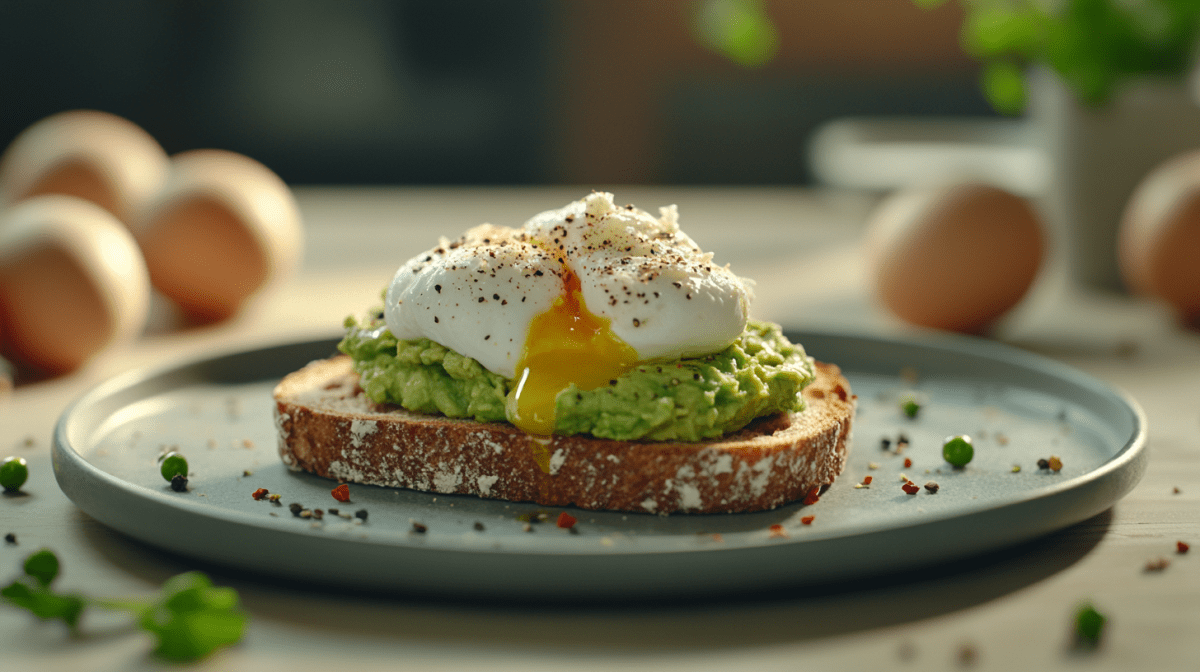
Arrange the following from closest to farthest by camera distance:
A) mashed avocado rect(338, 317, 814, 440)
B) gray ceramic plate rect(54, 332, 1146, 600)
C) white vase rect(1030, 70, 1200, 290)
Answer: gray ceramic plate rect(54, 332, 1146, 600) < mashed avocado rect(338, 317, 814, 440) < white vase rect(1030, 70, 1200, 290)

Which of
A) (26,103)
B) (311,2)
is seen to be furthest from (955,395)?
(26,103)

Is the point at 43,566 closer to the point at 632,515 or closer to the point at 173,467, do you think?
the point at 173,467

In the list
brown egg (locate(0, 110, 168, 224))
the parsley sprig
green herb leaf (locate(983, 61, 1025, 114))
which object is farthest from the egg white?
green herb leaf (locate(983, 61, 1025, 114))

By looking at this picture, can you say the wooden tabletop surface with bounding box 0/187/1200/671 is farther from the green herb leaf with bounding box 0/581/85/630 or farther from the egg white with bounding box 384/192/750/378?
the egg white with bounding box 384/192/750/378

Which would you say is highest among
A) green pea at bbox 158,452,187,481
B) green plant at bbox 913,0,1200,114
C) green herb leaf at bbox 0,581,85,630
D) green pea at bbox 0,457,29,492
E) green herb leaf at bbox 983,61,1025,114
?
green plant at bbox 913,0,1200,114

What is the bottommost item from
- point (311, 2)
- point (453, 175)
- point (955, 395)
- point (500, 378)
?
point (453, 175)

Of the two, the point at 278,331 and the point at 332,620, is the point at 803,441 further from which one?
the point at 278,331

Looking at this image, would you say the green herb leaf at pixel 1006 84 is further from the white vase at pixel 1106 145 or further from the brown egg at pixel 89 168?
the brown egg at pixel 89 168

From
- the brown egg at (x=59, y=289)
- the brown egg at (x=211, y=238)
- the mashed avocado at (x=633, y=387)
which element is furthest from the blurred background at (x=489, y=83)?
the mashed avocado at (x=633, y=387)
